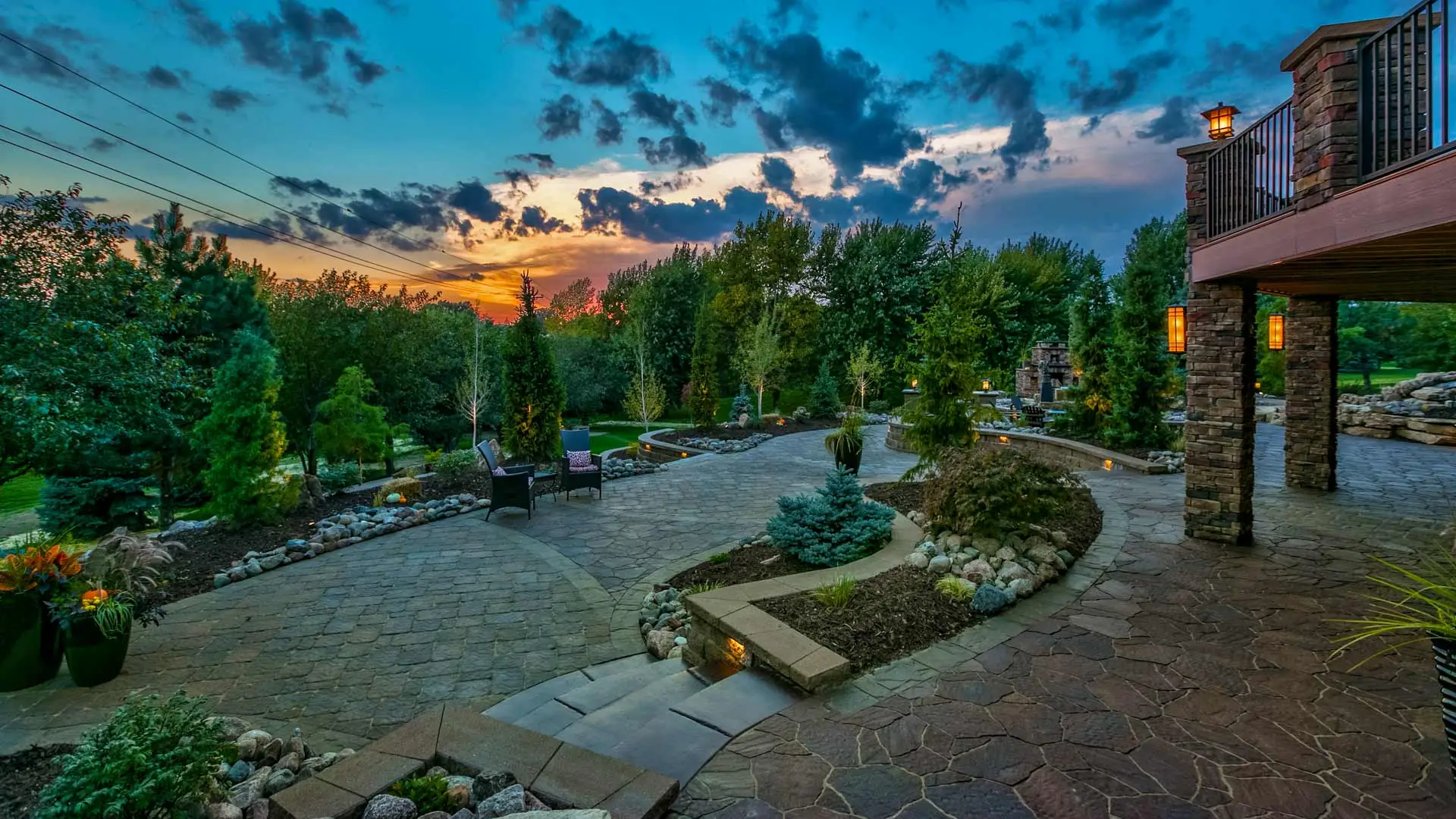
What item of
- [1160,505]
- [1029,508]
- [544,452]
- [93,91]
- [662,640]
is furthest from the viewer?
[544,452]

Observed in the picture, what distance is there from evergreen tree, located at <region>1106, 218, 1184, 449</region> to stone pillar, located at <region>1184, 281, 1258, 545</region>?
5.38m

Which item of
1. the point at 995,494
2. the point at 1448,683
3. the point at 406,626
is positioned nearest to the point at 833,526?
the point at 995,494

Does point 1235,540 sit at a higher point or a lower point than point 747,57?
lower

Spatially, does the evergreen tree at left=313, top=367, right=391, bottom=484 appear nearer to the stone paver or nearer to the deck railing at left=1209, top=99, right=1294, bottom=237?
the stone paver

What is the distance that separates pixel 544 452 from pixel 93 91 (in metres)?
8.07

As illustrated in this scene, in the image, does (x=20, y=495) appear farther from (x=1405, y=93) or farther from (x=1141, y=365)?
(x=1141, y=365)

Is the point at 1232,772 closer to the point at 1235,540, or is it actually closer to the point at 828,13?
the point at 1235,540

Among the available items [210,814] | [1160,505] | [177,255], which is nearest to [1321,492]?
[1160,505]

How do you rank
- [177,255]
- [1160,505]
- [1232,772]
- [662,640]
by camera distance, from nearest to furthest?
1. [1232,772]
2. [662,640]
3. [1160,505]
4. [177,255]

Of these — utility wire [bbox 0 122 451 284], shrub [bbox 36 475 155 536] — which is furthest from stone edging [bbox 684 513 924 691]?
shrub [bbox 36 475 155 536]

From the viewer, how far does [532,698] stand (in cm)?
343

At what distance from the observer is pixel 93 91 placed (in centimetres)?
839

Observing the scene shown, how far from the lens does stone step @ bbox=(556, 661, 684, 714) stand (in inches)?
131

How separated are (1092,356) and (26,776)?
13724 millimetres
